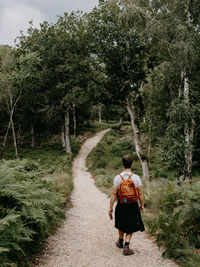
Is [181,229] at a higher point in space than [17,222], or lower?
lower

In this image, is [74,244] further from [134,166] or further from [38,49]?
[38,49]

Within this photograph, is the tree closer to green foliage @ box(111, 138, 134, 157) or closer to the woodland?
the woodland

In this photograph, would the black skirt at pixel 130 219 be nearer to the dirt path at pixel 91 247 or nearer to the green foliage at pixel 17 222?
the dirt path at pixel 91 247

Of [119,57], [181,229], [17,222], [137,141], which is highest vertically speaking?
[119,57]

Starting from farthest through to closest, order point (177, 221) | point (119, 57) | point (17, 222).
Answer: point (119, 57), point (177, 221), point (17, 222)

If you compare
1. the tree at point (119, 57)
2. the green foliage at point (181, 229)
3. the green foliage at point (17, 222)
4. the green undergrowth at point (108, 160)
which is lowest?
the green undergrowth at point (108, 160)

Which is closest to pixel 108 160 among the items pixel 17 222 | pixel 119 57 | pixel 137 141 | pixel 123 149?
pixel 123 149

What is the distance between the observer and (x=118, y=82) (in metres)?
16.0

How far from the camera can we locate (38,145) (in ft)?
111

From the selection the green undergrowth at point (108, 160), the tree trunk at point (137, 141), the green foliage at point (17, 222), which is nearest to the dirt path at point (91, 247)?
the green foliage at point (17, 222)

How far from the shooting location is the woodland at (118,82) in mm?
4715

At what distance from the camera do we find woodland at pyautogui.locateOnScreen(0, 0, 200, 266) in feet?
15.5

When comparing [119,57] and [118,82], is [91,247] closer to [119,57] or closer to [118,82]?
[118,82]

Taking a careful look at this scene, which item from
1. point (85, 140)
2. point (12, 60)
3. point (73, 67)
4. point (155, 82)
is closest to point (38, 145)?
point (85, 140)
